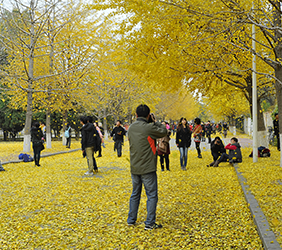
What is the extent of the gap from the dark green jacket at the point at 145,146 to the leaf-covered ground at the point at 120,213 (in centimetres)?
98

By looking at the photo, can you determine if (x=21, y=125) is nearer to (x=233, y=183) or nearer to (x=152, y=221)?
(x=233, y=183)

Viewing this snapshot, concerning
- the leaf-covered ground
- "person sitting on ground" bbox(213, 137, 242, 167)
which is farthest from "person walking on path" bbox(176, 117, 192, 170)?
the leaf-covered ground

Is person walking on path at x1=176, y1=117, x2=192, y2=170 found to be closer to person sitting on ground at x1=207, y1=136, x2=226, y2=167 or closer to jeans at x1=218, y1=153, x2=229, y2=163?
person sitting on ground at x1=207, y1=136, x2=226, y2=167

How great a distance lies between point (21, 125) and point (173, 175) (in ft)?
106

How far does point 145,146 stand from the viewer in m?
5.19

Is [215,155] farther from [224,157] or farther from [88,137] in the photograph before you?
[88,137]

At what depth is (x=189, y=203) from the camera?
22.7ft

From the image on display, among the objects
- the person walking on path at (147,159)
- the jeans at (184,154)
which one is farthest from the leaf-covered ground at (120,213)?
the jeans at (184,154)

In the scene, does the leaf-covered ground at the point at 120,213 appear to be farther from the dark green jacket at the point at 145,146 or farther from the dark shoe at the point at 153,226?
the dark green jacket at the point at 145,146

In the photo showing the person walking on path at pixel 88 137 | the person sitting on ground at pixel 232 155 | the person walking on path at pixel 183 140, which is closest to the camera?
the person walking on path at pixel 88 137

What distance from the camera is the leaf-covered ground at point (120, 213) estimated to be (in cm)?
475

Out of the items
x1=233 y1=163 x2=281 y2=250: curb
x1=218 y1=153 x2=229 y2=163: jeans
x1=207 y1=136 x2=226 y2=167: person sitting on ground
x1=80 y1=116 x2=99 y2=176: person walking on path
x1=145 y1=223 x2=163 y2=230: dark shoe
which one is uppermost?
x1=80 y1=116 x2=99 y2=176: person walking on path

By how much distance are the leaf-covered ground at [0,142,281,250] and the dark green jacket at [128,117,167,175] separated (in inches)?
38.7

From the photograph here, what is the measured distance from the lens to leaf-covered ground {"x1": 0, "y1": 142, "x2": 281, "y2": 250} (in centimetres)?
475
